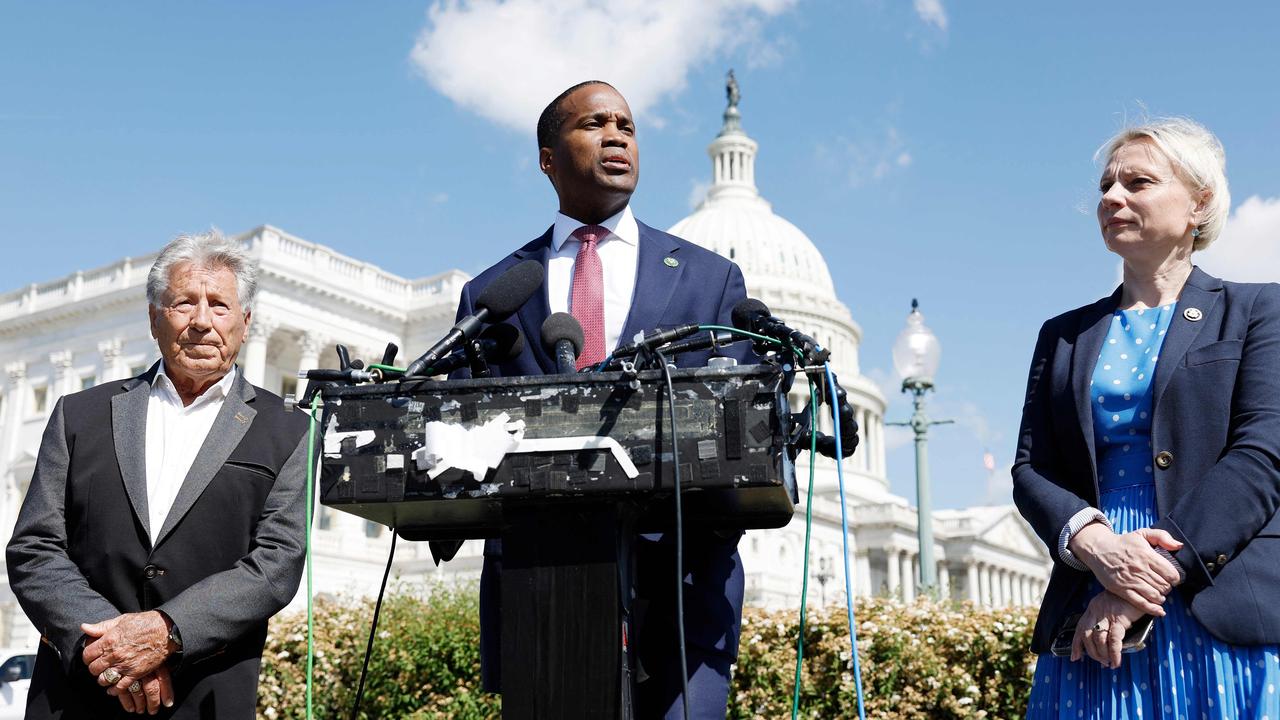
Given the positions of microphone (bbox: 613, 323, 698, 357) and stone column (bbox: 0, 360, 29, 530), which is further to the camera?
stone column (bbox: 0, 360, 29, 530)

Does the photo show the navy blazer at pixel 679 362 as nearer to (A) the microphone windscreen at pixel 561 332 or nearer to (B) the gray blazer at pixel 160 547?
(A) the microphone windscreen at pixel 561 332

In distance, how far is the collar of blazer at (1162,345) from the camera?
3135 millimetres

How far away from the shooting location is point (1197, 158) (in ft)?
10.9

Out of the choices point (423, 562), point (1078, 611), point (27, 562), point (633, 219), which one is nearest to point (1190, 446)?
point (1078, 611)

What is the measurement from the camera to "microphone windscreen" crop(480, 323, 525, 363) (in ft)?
10.0

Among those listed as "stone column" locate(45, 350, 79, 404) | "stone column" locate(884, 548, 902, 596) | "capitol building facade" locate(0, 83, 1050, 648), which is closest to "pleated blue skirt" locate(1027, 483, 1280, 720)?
"capitol building facade" locate(0, 83, 1050, 648)

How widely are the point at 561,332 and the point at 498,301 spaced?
182mm

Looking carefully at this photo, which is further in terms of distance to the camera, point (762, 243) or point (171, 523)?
point (762, 243)

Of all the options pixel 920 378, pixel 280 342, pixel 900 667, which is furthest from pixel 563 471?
pixel 280 342

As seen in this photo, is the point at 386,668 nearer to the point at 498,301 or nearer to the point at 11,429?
the point at 498,301

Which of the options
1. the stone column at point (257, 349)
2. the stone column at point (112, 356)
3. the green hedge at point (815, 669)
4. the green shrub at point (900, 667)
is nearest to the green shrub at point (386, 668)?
the green hedge at point (815, 669)

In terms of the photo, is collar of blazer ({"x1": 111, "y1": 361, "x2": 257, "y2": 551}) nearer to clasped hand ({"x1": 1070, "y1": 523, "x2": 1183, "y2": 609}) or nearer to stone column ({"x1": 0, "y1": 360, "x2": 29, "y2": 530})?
clasped hand ({"x1": 1070, "y1": 523, "x2": 1183, "y2": 609})

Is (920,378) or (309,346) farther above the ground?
(309,346)

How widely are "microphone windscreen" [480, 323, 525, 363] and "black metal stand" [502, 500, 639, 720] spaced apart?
0.58 m
